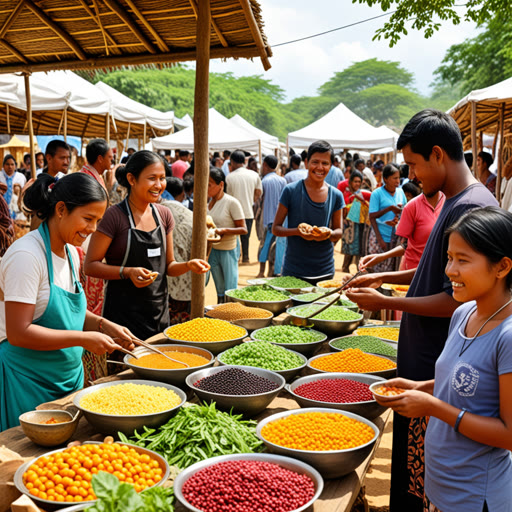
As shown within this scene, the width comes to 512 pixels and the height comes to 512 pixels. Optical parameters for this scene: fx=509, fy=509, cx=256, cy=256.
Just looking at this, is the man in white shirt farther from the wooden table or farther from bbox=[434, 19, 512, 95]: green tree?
bbox=[434, 19, 512, 95]: green tree

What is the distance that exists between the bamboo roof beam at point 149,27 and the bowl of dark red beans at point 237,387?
9.87ft

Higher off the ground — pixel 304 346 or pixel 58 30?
pixel 58 30

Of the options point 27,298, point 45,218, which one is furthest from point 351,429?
point 45,218

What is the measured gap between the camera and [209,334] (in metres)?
3.11

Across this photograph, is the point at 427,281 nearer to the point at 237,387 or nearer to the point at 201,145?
the point at 237,387

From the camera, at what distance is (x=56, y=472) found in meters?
1.67

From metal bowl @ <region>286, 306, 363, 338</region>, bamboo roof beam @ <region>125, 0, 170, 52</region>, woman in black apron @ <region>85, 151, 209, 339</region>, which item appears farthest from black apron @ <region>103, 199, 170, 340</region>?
bamboo roof beam @ <region>125, 0, 170, 52</region>

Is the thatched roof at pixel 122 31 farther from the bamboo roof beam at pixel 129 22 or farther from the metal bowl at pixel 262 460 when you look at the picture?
the metal bowl at pixel 262 460

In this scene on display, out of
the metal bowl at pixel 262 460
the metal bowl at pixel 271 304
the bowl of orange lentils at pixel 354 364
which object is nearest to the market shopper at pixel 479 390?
the metal bowl at pixel 262 460

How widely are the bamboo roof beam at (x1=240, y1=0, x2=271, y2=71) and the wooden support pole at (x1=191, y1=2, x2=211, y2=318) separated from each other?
28 centimetres

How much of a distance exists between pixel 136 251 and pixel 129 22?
211 centimetres

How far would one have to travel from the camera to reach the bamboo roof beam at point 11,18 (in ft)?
13.9

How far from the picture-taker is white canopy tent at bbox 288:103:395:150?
47.2 ft

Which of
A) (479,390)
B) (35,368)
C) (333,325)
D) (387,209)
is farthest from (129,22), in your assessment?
(387,209)
